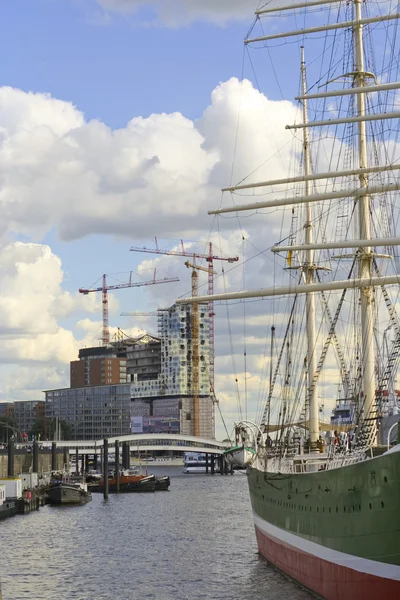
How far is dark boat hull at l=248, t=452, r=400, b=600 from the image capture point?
99.6 ft

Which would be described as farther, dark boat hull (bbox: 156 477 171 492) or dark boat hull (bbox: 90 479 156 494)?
dark boat hull (bbox: 156 477 171 492)

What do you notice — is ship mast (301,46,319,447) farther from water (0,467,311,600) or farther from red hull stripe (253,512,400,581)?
red hull stripe (253,512,400,581)

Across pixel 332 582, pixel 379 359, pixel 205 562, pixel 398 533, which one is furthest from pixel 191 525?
pixel 398 533

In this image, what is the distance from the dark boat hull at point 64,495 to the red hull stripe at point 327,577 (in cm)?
5679

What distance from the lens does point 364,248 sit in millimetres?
54844

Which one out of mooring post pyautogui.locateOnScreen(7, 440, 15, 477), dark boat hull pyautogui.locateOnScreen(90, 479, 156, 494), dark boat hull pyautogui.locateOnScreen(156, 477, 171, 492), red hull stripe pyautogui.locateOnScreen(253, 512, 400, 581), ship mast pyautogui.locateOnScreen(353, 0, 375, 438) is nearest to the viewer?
red hull stripe pyautogui.locateOnScreen(253, 512, 400, 581)

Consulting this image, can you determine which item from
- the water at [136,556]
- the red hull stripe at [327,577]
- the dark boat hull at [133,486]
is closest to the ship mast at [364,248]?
the red hull stripe at [327,577]

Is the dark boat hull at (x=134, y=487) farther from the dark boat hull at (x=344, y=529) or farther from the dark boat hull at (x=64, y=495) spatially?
the dark boat hull at (x=344, y=529)

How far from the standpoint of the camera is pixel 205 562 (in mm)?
55688

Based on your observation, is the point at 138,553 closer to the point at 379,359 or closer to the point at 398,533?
the point at 379,359

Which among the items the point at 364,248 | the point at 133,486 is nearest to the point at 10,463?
the point at 133,486

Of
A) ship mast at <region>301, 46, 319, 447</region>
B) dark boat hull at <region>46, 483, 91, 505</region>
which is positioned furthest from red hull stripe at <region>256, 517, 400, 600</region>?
dark boat hull at <region>46, 483, 91, 505</region>

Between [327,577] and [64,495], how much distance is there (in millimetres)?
71440

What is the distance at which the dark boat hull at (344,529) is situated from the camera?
1195 inches
